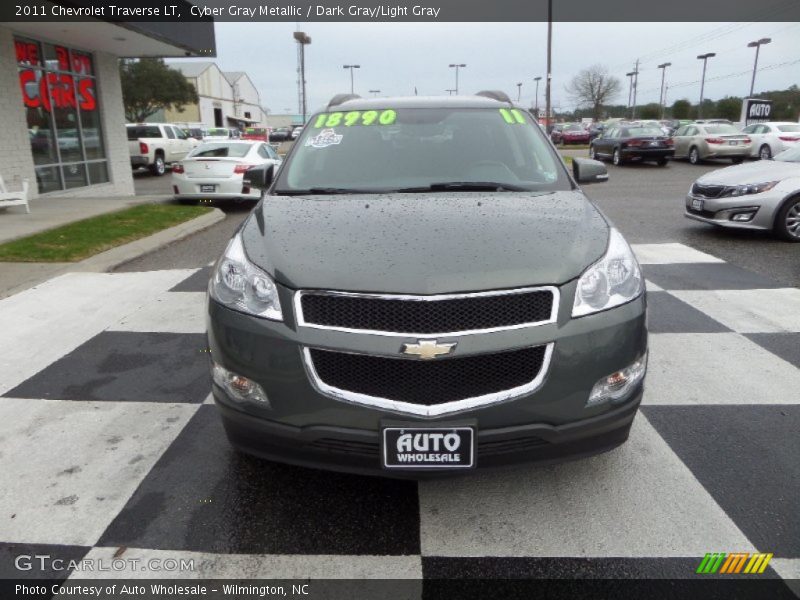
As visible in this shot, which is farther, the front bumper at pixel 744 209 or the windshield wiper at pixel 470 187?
the front bumper at pixel 744 209

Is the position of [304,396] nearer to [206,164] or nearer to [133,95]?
[206,164]

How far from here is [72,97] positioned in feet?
50.5

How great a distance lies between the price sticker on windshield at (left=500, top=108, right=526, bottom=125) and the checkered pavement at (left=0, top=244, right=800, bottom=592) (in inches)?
74.5

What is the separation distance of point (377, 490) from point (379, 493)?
0.09 ft

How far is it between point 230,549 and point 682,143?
2597cm

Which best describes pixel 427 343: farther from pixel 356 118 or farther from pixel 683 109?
pixel 683 109

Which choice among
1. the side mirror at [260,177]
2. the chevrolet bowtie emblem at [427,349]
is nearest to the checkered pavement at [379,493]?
the chevrolet bowtie emblem at [427,349]

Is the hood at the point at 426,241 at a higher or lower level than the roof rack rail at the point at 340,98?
lower

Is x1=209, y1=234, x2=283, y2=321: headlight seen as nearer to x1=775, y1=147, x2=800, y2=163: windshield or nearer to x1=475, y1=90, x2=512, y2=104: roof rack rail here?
x1=475, y1=90, x2=512, y2=104: roof rack rail

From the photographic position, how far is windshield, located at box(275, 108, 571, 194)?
11.5 ft

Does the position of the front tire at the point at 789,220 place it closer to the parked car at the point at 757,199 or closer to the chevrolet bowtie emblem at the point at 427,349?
the parked car at the point at 757,199

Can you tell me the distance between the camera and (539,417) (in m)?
2.28

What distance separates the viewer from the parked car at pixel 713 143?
2214 centimetres
